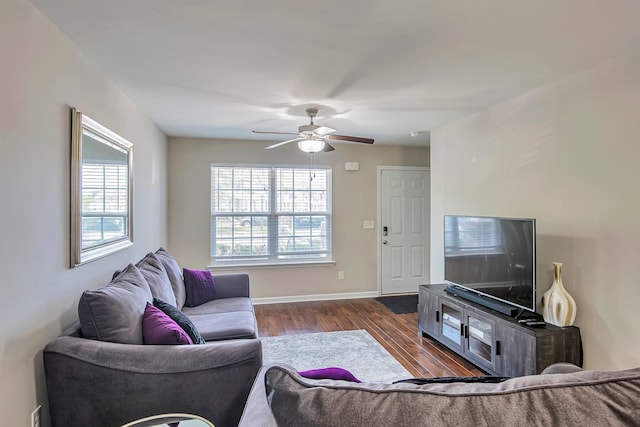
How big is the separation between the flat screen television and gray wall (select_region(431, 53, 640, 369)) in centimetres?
32

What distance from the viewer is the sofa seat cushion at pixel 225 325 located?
2.50 metres

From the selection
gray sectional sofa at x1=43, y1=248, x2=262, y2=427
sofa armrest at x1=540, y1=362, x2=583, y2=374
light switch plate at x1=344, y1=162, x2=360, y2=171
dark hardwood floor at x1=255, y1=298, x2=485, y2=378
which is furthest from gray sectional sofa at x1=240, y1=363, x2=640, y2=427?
light switch plate at x1=344, y1=162, x2=360, y2=171

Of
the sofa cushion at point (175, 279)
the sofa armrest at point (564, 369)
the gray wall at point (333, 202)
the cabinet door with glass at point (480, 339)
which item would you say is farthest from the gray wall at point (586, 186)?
the sofa cushion at point (175, 279)

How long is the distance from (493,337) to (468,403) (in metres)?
2.39

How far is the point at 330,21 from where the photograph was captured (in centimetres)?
185

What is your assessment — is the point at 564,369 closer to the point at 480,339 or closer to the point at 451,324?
the point at 480,339

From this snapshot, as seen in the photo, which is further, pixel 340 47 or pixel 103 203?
pixel 103 203

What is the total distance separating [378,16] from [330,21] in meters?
0.25

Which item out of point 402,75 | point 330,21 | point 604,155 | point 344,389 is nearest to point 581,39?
point 604,155

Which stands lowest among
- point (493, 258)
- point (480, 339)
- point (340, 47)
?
point (480, 339)

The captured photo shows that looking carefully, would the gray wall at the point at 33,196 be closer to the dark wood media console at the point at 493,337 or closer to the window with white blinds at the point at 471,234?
the dark wood media console at the point at 493,337

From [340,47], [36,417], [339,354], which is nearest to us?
[36,417]

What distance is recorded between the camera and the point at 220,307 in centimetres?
312

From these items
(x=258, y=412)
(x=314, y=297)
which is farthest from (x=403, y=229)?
(x=258, y=412)
